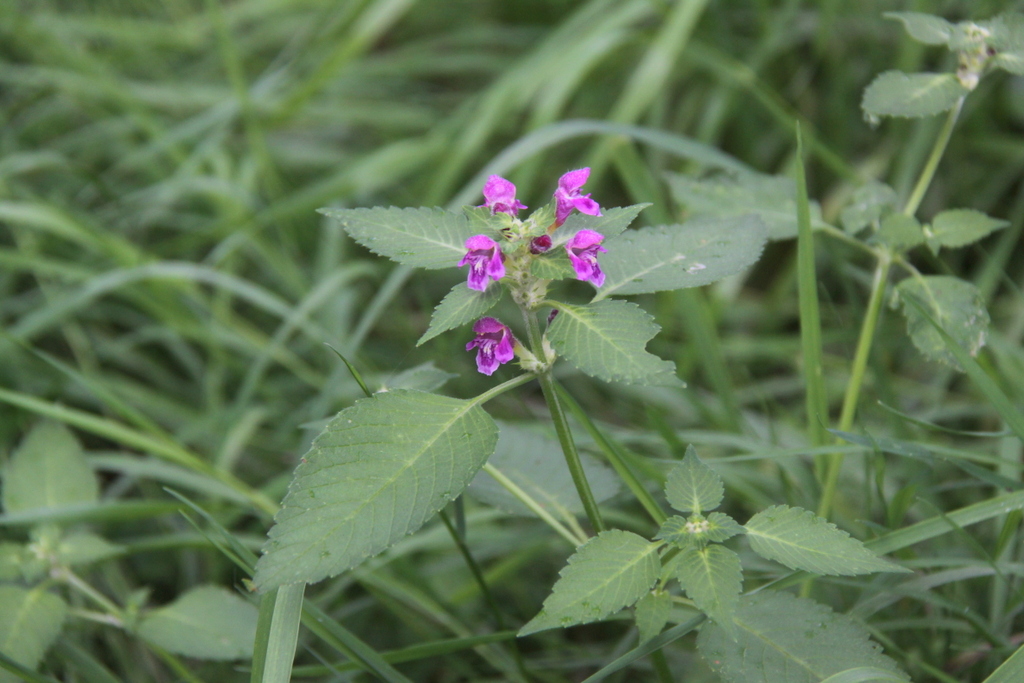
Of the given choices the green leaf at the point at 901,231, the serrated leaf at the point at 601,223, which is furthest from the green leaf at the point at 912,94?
the serrated leaf at the point at 601,223

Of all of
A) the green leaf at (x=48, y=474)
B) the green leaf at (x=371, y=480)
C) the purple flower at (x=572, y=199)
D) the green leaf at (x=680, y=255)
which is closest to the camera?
the green leaf at (x=371, y=480)

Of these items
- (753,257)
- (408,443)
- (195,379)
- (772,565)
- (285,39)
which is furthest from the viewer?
(285,39)

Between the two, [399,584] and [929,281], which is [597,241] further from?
[399,584]

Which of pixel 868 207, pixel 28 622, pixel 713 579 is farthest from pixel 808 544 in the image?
pixel 28 622

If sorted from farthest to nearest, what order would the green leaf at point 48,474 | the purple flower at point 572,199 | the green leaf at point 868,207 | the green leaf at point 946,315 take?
the green leaf at point 48,474 → the green leaf at point 868,207 → the green leaf at point 946,315 → the purple flower at point 572,199

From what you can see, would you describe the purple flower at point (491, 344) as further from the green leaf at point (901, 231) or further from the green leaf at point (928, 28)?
Answer: the green leaf at point (928, 28)

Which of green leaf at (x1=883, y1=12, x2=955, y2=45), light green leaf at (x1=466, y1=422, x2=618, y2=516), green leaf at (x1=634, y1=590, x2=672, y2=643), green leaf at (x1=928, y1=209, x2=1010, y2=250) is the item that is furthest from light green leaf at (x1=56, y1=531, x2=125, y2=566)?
green leaf at (x1=883, y1=12, x2=955, y2=45)

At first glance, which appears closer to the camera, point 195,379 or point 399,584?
point 399,584

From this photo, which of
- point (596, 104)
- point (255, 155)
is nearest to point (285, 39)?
point (255, 155)
